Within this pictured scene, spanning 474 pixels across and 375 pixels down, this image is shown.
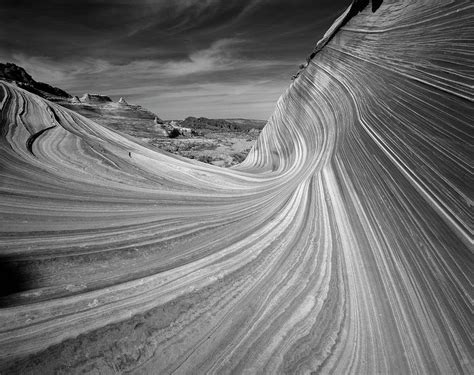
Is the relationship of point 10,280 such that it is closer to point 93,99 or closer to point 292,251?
Result: point 292,251

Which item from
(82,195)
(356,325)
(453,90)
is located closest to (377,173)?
(453,90)

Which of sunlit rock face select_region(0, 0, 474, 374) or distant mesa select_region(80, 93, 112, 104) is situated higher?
distant mesa select_region(80, 93, 112, 104)

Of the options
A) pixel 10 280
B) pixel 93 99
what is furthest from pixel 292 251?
pixel 93 99

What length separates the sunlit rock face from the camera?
1098 mm

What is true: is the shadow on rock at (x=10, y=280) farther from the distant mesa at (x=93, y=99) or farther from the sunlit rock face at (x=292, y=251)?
the distant mesa at (x=93, y=99)

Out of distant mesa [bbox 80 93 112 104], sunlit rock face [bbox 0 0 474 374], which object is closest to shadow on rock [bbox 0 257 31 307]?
sunlit rock face [bbox 0 0 474 374]

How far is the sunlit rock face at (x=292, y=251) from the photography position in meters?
1.10

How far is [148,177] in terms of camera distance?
326cm

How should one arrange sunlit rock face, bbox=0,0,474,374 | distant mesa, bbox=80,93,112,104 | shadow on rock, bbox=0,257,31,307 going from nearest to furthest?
sunlit rock face, bbox=0,0,474,374
shadow on rock, bbox=0,257,31,307
distant mesa, bbox=80,93,112,104

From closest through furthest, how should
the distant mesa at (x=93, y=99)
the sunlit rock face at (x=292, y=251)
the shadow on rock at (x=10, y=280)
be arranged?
the sunlit rock face at (x=292, y=251) → the shadow on rock at (x=10, y=280) → the distant mesa at (x=93, y=99)

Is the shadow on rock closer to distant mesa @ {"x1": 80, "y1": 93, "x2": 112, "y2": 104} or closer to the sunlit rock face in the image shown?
the sunlit rock face

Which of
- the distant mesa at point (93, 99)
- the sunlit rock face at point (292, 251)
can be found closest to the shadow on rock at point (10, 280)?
the sunlit rock face at point (292, 251)

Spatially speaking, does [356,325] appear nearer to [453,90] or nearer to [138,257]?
[138,257]

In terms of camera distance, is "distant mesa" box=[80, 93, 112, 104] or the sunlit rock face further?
"distant mesa" box=[80, 93, 112, 104]
